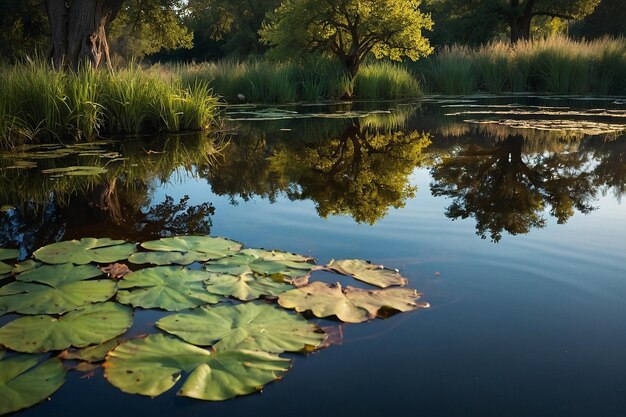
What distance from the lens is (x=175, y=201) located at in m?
3.16

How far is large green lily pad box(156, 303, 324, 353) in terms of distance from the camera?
1397 millimetres

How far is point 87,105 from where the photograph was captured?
18.0ft

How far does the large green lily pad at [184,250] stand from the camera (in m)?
2.04

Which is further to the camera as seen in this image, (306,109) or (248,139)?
(306,109)

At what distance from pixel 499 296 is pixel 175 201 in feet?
6.72

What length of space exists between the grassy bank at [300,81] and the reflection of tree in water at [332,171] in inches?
234

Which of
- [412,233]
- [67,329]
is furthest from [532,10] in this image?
[67,329]

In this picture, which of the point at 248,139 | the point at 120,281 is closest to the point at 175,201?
the point at 120,281

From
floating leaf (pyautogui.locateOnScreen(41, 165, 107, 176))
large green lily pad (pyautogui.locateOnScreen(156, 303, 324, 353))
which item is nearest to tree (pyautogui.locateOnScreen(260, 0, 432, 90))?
floating leaf (pyautogui.locateOnScreen(41, 165, 107, 176))

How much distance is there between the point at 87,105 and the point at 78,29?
202 inches

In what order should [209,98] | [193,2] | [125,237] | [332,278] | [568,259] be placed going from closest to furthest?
[332,278] < [568,259] < [125,237] < [209,98] < [193,2]

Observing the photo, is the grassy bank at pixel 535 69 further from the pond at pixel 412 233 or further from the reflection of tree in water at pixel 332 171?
the reflection of tree in water at pixel 332 171

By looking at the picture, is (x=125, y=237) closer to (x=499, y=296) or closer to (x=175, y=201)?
(x=175, y=201)

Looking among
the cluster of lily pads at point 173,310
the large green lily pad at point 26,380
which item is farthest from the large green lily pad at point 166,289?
the large green lily pad at point 26,380
